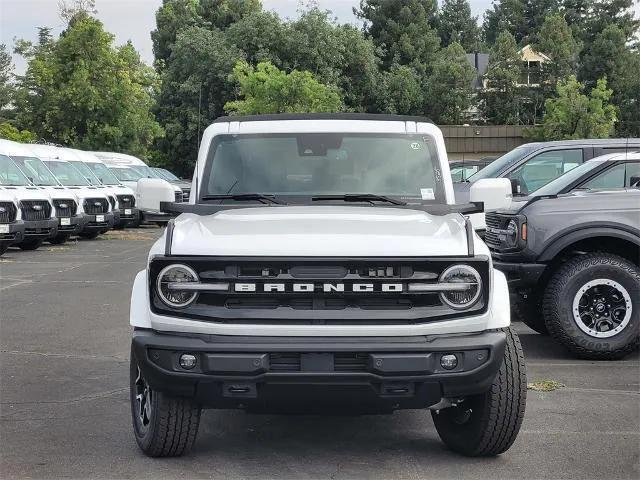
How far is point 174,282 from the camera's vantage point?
17.5 feet

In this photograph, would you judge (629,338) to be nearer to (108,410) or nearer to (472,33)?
(108,410)

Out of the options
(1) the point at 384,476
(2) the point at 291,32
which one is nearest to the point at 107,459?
(1) the point at 384,476

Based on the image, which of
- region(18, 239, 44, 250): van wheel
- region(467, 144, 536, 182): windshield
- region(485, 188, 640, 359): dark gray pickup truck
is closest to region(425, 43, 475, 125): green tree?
region(18, 239, 44, 250): van wheel

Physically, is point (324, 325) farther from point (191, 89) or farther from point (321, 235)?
point (191, 89)

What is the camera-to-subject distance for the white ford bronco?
16.8 feet

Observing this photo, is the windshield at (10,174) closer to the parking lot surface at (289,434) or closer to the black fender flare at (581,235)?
the parking lot surface at (289,434)

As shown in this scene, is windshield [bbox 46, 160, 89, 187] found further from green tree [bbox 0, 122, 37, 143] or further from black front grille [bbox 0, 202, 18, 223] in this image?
green tree [bbox 0, 122, 37, 143]

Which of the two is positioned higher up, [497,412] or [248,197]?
[248,197]

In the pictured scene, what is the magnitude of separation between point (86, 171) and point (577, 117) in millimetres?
45408

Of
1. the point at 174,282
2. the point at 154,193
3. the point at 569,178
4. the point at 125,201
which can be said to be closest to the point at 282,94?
the point at 125,201

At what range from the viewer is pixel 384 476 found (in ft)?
18.1

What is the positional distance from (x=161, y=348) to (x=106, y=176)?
78.9ft

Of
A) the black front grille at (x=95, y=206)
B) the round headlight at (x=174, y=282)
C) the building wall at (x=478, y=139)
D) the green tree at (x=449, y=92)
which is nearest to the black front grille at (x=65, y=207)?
the black front grille at (x=95, y=206)

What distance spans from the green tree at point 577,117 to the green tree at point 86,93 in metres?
27.4
